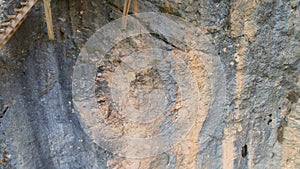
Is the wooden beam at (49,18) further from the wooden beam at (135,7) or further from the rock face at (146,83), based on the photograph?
the wooden beam at (135,7)

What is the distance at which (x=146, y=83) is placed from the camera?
2.90ft

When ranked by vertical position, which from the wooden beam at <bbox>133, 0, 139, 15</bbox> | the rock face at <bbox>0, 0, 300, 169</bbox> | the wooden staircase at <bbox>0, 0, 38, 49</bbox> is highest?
the wooden beam at <bbox>133, 0, 139, 15</bbox>

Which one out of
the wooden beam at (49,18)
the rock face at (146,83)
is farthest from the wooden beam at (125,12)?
the wooden beam at (49,18)

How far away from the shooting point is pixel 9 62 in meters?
0.81

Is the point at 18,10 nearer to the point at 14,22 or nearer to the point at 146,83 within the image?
the point at 14,22

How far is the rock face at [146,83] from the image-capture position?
84 centimetres

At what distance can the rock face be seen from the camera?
2.75 feet

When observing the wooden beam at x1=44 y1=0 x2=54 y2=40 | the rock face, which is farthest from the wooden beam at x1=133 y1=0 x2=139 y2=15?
the wooden beam at x1=44 y1=0 x2=54 y2=40

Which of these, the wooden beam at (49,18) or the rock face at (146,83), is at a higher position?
the wooden beam at (49,18)

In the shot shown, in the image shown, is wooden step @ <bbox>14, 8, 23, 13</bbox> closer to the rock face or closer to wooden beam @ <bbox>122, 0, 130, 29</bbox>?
the rock face

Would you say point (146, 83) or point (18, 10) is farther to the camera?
point (146, 83)

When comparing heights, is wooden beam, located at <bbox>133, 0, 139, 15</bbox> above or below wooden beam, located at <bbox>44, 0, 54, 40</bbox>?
above

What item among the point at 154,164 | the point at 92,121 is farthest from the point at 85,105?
the point at 154,164

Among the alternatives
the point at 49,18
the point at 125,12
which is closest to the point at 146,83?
the point at 125,12
